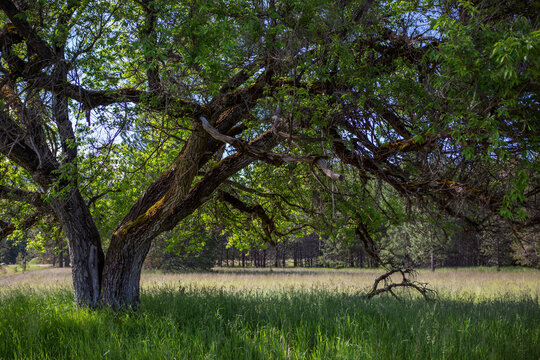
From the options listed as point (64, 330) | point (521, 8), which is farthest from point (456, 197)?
point (64, 330)

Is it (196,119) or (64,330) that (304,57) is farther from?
(64,330)

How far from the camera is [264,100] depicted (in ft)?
20.7

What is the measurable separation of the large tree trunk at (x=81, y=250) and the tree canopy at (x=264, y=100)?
3 cm

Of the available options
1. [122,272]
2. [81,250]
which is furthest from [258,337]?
[81,250]

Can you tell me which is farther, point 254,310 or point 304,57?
point 254,310

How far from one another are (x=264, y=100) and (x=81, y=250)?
505cm

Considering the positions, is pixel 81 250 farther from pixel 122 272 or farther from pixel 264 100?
pixel 264 100

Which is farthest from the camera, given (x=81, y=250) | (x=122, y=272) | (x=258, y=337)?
(x=81, y=250)

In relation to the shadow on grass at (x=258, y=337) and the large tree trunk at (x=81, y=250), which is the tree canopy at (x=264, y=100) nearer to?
the large tree trunk at (x=81, y=250)

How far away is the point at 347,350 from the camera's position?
11.8 ft

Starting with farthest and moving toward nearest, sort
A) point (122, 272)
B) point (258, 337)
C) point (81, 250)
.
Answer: point (81, 250) → point (122, 272) → point (258, 337)

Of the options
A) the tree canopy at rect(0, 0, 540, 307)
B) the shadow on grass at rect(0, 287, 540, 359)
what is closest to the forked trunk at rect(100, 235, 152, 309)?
the tree canopy at rect(0, 0, 540, 307)

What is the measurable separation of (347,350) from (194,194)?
4067mm

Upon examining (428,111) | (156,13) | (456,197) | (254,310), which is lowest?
(254,310)
